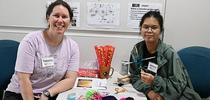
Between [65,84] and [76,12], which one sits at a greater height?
[76,12]

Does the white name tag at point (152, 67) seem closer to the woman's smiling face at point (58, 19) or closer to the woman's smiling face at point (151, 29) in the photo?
the woman's smiling face at point (151, 29)

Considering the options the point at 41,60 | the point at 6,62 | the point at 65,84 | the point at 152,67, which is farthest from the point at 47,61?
the point at 152,67

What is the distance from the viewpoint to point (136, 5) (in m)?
2.56

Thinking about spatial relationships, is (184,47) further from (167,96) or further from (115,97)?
(115,97)

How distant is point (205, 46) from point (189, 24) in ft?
0.85

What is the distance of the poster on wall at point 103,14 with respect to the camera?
257cm

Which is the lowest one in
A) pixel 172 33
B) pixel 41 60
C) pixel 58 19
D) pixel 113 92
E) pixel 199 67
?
pixel 113 92

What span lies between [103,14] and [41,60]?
2.45 ft

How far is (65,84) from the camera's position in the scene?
2.15 m

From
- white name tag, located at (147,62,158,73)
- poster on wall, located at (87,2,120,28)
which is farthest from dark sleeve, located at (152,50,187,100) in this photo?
poster on wall, located at (87,2,120,28)

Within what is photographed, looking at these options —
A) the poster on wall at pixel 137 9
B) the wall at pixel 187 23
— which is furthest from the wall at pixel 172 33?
the poster on wall at pixel 137 9

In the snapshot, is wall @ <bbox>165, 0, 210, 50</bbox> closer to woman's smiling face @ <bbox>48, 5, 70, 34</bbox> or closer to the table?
the table

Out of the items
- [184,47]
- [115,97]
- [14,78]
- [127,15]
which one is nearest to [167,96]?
[115,97]

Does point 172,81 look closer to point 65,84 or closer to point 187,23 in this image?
point 187,23
